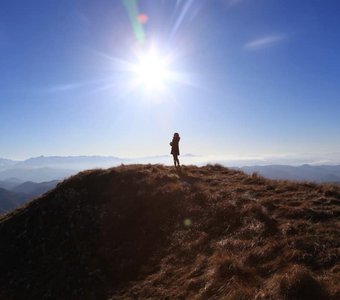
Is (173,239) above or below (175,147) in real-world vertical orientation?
below

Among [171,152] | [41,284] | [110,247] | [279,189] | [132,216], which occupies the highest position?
[171,152]

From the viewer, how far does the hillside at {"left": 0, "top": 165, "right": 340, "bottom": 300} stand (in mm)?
11852

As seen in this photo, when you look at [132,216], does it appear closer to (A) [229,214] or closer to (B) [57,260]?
(B) [57,260]

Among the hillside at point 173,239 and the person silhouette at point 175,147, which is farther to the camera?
the person silhouette at point 175,147

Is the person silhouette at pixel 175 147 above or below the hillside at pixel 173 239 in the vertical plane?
above

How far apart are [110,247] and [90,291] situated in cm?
375

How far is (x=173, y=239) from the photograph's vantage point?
18.1 meters

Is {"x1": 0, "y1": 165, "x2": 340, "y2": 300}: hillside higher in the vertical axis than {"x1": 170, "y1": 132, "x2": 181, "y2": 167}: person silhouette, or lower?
lower

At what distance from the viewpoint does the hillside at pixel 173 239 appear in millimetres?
11852

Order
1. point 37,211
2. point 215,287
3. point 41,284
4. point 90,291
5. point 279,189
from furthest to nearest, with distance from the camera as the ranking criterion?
point 37,211, point 279,189, point 41,284, point 90,291, point 215,287

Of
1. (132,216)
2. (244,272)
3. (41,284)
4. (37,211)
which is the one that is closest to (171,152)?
(132,216)

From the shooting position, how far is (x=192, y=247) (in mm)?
16453

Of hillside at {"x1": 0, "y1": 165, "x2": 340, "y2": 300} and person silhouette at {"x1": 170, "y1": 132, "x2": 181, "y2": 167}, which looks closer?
hillside at {"x1": 0, "y1": 165, "x2": 340, "y2": 300}

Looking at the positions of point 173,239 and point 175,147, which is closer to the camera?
point 173,239
